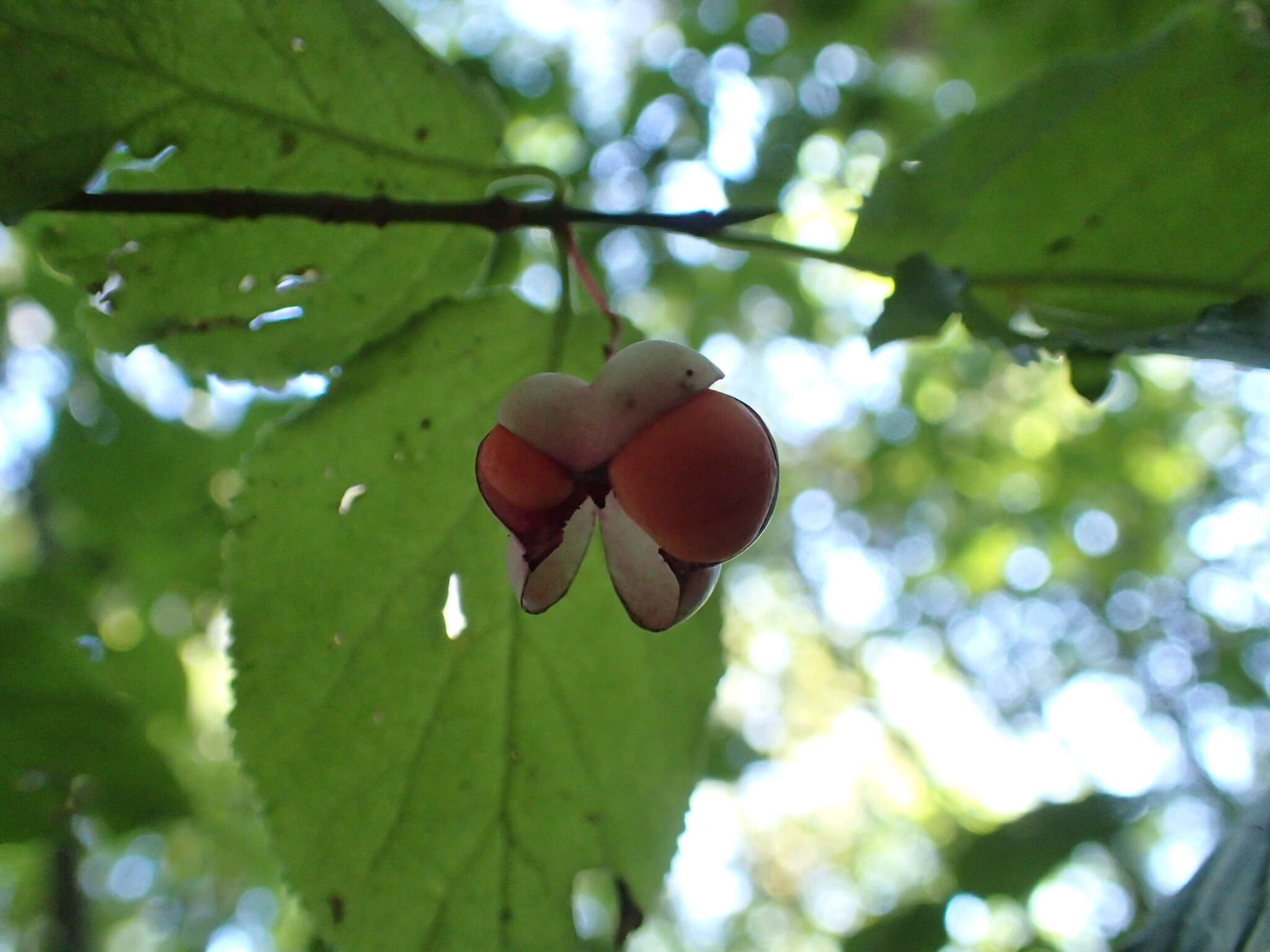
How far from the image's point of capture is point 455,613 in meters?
1.87

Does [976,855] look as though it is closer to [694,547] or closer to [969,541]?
[694,547]

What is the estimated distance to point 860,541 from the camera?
41.8 feet

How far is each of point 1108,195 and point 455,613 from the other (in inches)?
57.5

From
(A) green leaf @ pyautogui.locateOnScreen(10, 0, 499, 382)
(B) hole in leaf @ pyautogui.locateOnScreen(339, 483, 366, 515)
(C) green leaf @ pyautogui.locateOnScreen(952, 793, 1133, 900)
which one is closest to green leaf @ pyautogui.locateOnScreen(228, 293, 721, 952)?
(B) hole in leaf @ pyautogui.locateOnScreen(339, 483, 366, 515)

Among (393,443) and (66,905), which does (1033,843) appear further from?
(66,905)

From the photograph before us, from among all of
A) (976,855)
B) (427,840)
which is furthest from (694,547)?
(976,855)

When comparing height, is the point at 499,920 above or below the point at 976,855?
above

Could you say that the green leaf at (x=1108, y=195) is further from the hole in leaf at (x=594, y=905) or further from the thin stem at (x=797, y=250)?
the hole in leaf at (x=594, y=905)

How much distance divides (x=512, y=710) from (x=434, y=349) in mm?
710

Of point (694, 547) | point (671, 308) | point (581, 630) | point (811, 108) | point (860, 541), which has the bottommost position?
point (860, 541)

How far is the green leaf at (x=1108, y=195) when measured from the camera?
1658 millimetres

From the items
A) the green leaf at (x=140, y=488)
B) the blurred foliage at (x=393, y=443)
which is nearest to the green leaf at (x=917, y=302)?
the blurred foliage at (x=393, y=443)

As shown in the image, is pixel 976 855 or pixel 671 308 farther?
pixel 671 308

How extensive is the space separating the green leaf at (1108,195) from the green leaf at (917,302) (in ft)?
0.07
